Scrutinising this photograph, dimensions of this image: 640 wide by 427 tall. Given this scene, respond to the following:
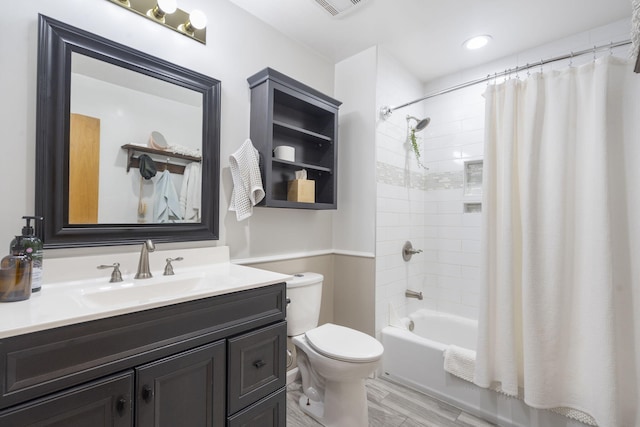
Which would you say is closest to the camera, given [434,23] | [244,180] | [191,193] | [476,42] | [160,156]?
[160,156]

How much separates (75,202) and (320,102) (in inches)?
59.7

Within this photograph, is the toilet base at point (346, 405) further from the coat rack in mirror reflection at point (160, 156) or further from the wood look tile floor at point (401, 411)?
the coat rack in mirror reflection at point (160, 156)

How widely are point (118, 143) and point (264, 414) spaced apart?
4.46ft

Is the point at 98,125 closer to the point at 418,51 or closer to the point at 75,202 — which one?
the point at 75,202

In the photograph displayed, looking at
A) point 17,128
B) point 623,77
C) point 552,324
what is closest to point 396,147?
point 623,77

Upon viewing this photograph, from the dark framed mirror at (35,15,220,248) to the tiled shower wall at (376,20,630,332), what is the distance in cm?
129

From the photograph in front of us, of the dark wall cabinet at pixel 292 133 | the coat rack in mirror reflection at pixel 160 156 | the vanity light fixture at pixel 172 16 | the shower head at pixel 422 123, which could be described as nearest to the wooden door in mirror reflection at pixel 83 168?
the coat rack in mirror reflection at pixel 160 156

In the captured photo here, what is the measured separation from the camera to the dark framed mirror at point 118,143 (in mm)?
1171

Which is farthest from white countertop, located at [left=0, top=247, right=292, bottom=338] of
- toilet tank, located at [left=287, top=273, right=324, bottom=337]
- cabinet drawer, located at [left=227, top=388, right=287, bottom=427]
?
cabinet drawer, located at [left=227, top=388, right=287, bottom=427]

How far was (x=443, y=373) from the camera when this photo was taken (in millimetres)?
1910

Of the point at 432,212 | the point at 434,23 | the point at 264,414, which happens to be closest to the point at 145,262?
the point at 264,414

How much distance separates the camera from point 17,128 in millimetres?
1120

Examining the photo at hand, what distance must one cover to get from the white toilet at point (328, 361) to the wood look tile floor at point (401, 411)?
8 cm

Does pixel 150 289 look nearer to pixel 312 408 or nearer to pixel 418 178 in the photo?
pixel 312 408
